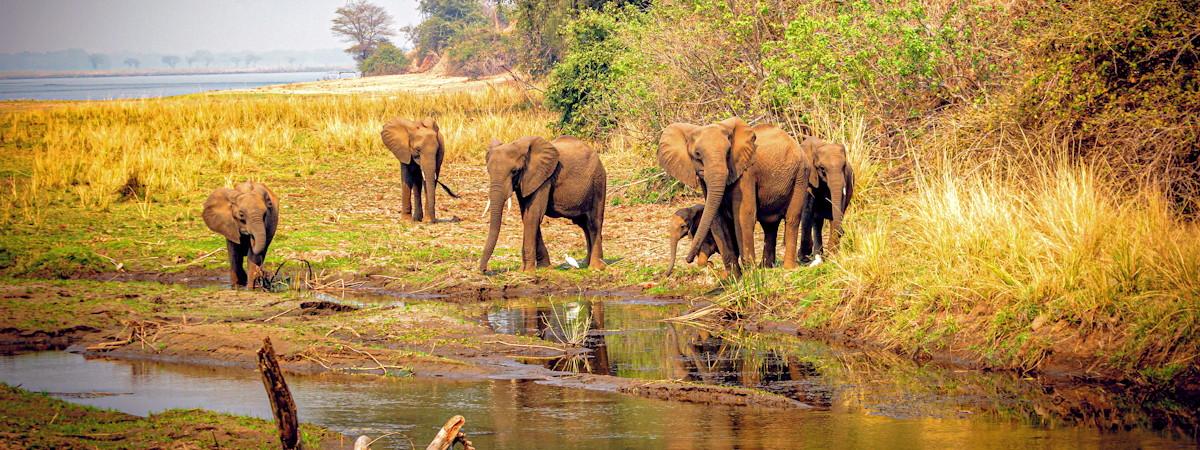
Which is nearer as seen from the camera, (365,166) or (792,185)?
(792,185)

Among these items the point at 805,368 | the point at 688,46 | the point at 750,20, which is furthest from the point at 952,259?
the point at 688,46

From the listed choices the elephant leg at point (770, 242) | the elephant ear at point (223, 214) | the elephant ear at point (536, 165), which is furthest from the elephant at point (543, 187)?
the elephant ear at point (223, 214)

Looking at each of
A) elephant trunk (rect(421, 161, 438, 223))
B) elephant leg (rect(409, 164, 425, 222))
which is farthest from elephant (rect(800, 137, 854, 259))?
elephant leg (rect(409, 164, 425, 222))

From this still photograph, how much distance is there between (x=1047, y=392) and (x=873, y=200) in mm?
7251

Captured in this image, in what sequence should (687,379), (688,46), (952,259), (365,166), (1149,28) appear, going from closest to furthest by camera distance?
(687,379) < (952,259) < (1149,28) < (688,46) < (365,166)

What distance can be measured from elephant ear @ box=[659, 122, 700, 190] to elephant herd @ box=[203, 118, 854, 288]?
11 millimetres

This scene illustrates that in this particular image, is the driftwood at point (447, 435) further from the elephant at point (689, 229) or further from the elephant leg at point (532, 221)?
the elephant leg at point (532, 221)

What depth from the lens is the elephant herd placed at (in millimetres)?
13281

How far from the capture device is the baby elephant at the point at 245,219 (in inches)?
541

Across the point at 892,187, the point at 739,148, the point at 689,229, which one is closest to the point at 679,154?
the point at 739,148

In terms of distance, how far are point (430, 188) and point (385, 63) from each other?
8876 centimetres

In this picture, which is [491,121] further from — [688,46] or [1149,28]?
[1149,28]

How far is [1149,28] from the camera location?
42.2 ft

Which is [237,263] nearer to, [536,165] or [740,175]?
[536,165]
